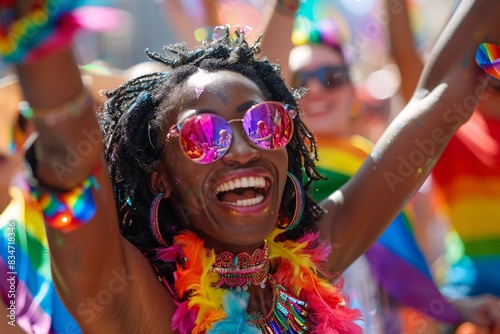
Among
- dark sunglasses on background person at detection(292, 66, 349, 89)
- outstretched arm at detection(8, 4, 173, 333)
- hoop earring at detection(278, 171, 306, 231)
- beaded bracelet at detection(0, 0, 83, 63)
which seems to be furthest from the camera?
dark sunglasses on background person at detection(292, 66, 349, 89)

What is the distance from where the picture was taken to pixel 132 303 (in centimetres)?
189

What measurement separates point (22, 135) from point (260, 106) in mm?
753

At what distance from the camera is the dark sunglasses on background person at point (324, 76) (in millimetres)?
4051

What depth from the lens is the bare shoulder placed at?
5.90 ft

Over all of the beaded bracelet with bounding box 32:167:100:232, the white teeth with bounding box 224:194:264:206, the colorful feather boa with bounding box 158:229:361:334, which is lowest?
the colorful feather boa with bounding box 158:229:361:334

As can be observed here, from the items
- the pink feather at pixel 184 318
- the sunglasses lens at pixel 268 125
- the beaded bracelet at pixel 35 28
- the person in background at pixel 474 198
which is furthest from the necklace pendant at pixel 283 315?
the person in background at pixel 474 198

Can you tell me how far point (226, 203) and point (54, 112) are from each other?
28.5 inches

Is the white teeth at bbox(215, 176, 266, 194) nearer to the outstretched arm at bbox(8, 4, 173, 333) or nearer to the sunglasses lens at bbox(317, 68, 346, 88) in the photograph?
the outstretched arm at bbox(8, 4, 173, 333)

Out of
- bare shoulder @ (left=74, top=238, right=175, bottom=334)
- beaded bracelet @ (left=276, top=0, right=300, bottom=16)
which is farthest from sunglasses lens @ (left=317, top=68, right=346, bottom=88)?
bare shoulder @ (left=74, top=238, right=175, bottom=334)

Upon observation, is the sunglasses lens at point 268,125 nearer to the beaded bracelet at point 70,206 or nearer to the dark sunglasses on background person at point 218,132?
the dark sunglasses on background person at point 218,132

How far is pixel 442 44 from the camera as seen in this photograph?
245cm

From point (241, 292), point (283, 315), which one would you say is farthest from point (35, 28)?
point (283, 315)

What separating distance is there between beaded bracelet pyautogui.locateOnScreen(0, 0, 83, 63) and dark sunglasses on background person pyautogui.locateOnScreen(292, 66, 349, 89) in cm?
271

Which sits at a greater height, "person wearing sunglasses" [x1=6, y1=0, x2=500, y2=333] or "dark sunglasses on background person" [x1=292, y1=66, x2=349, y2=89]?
"person wearing sunglasses" [x1=6, y1=0, x2=500, y2=333]
